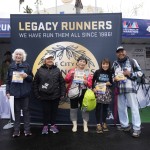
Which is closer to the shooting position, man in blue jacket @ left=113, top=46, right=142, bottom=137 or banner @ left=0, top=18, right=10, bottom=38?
man in blue jacket @ left=113, top=46, right=142, bottom=137

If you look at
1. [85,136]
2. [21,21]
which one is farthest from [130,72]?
[21,21]

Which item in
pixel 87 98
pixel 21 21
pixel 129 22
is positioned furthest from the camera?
pixel 129 22

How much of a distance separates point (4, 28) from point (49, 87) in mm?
5277

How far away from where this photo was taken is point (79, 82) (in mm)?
5953

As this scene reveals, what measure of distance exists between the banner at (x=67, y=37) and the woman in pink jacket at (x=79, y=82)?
1.61ft

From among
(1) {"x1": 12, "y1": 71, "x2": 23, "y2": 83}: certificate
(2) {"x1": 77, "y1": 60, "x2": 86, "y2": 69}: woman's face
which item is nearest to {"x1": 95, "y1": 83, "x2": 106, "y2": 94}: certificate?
(2) {"x1": 77, "y1": 60, "x2": 86, "y2": 69}: woman's face

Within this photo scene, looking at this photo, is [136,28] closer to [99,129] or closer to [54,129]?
[99,129]

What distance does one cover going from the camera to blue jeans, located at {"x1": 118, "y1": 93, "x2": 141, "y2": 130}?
18.9ft

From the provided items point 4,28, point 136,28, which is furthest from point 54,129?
point 136,28

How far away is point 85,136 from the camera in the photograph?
5.75 meters

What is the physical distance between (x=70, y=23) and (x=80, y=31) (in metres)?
0.27

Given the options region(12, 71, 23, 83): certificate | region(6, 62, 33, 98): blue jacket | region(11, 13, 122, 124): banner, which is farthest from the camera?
region(11, 13, 122, 124): banner

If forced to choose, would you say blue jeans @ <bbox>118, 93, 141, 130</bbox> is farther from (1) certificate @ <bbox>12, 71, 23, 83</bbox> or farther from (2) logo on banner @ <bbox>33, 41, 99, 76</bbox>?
(1) certificate @ <bbox>12, 71, 23, 83</bbox>

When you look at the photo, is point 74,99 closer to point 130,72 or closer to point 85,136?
point 85,136
